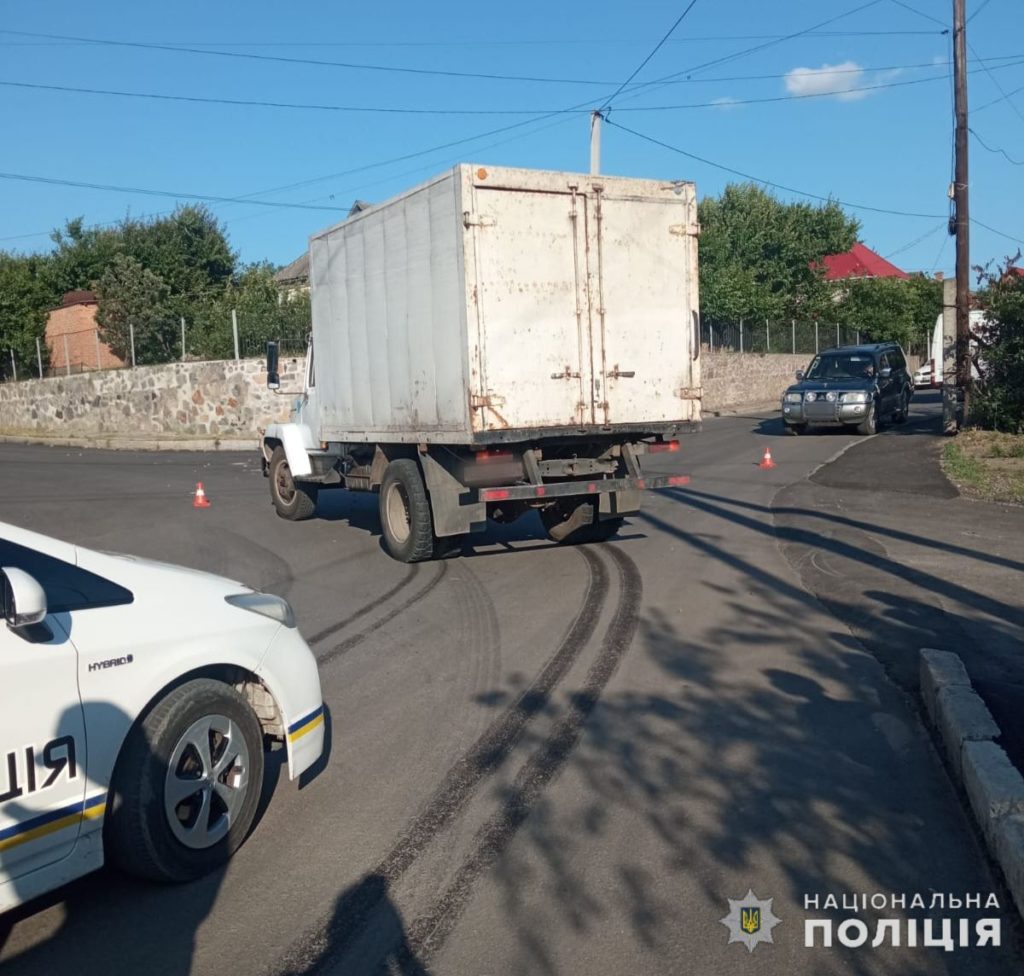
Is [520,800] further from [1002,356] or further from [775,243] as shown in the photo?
[775,243]

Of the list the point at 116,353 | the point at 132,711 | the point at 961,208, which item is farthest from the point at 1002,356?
the point at 116,353

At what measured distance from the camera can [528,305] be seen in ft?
32.1

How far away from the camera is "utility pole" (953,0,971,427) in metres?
21.1

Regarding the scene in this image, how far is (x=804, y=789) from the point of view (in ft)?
16.1

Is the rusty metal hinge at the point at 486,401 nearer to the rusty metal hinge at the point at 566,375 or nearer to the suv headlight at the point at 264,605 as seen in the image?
the rusty metal hinge at the point at 566,375

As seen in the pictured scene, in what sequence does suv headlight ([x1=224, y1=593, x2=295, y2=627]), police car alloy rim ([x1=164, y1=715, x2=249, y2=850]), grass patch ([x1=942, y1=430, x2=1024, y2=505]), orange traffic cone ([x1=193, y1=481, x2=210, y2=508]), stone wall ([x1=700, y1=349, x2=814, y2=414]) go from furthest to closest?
stone wall ([x1=700, y1=349, x2=814, y2=414]) < orange traffic cone ([x1=193, y1=481, x2=210, y2=508]) < grass patch ([x1=942, y1=430, x2=1024, y2=505]) < suv headlight ([x1=224, y1=593, x2=295, y2=627]) < police car alloy rim ([x1=164, y1=715, x2=249, y2=850])

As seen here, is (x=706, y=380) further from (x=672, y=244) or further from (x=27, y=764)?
(x=27, y=764)

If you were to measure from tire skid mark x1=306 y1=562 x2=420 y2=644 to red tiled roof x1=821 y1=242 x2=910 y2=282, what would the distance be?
61211 millimetres

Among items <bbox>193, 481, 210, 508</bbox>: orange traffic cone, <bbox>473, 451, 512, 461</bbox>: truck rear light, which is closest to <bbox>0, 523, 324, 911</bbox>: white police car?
<bbox>473, 451, 512, 461</bbox>: truck rear light

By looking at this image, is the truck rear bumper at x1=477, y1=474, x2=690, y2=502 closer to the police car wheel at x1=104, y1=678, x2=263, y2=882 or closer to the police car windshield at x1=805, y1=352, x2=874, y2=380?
the police car wheel at x1=104, y1=678, x2=263, y2=882

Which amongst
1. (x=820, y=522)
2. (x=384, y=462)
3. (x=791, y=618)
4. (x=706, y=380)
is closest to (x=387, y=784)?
(x=791, y=618)

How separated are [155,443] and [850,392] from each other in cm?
1651

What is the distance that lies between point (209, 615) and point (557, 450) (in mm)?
6591

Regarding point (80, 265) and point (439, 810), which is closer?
point (439, 810)
